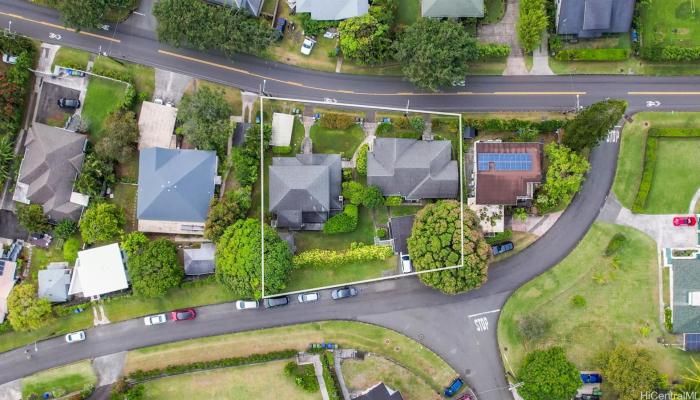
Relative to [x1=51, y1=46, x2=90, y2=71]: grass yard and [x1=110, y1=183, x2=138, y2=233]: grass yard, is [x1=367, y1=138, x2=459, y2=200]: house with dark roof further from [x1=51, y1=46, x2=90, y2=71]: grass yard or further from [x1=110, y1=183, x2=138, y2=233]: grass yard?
Answer: [x1=51, y1=46, x2=90, y2=71]: grass yard

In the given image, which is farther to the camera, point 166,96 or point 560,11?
point 166,96

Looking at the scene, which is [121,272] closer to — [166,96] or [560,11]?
[166,96]

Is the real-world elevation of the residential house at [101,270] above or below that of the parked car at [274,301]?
above

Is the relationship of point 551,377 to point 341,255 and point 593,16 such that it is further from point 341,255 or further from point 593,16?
point 593,16

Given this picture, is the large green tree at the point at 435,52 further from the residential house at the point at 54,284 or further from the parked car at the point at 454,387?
the residential house at the point at 54,284

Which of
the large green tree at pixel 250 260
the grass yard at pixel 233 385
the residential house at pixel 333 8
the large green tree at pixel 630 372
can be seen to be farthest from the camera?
the residential house at pixel 333 8

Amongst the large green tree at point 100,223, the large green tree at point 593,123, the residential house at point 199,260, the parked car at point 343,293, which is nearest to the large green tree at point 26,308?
the large green tree at point 100,223

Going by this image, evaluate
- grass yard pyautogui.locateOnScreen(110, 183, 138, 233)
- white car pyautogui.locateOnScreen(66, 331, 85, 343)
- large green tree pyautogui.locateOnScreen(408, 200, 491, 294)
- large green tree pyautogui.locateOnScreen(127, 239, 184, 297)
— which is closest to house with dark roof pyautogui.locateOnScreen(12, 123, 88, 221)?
grass yard pyautogui.locateOnScreen(110, 183, 138, 233)

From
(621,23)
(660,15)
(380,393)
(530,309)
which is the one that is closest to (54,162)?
(380,393)
